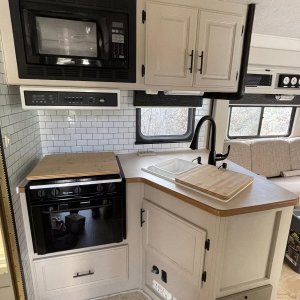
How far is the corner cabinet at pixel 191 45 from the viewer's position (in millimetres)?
1528

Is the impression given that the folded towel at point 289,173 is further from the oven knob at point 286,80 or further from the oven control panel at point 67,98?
the oven control panel at point 67,98

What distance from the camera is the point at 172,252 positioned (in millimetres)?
1469

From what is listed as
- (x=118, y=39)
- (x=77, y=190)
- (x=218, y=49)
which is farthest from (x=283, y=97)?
(x=77, y=190)

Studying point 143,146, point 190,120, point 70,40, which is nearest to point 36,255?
point 143,146

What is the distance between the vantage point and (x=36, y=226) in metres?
1.42

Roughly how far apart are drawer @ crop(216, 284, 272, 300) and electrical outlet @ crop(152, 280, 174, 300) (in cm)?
47

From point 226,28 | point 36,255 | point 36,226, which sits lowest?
point 36,255

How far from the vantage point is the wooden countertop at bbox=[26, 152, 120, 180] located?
1.46 metres

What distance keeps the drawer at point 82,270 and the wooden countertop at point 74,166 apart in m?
0.63

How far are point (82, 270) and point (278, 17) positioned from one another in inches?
105

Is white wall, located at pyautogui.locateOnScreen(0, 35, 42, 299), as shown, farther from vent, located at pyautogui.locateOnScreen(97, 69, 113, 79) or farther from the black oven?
vent, located at pyautogui.locateOnScreen(97, 69, 113, 79)

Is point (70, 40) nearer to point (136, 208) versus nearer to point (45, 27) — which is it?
point (45, 27)

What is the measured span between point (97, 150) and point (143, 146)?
1.52 ft

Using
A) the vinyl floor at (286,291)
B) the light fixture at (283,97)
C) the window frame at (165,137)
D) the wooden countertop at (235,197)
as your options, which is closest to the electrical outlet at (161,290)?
the vinyl floor at (286,291)
